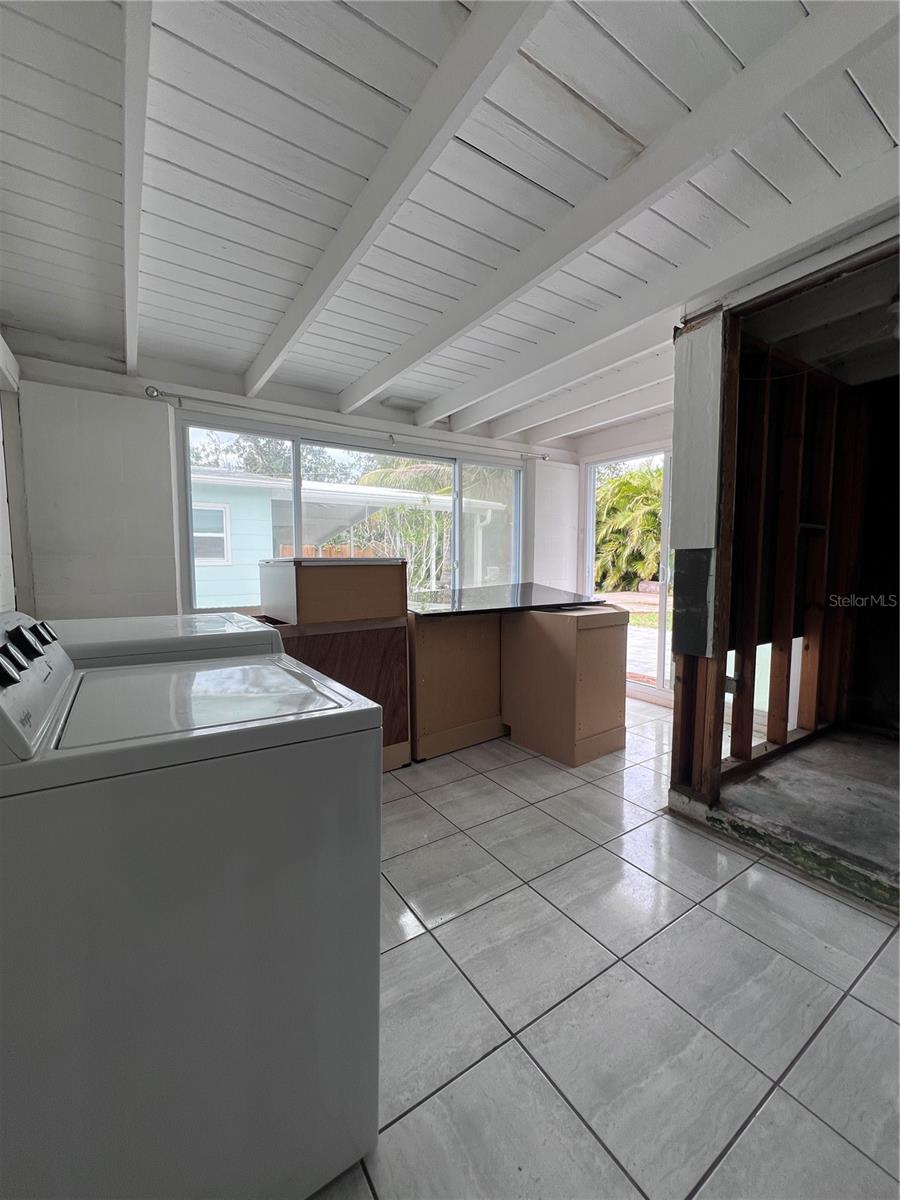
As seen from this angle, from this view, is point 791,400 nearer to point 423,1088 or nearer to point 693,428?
point 693,428

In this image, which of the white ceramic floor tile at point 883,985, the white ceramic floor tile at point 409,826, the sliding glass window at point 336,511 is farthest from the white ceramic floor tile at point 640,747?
the sliding glass window at point 336,511

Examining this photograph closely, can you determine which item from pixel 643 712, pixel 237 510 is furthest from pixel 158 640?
pixel 643 712

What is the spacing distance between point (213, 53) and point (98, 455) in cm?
224

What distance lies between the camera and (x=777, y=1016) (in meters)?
1.29

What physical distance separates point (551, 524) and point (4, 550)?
430 cm

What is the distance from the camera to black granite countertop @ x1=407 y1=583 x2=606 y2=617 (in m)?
2.76

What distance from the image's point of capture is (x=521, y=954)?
149cm

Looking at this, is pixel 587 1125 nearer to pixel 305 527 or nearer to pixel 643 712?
pixel 643 712

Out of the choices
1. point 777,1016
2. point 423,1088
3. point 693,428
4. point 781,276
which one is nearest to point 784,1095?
point 777,1016

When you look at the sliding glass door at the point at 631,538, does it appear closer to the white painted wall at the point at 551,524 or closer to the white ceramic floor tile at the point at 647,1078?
the white painted wall at the point at 551,524

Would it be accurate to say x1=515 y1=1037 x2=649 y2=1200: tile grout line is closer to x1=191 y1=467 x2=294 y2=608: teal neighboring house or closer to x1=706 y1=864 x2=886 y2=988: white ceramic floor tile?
x1=706 y1=864 x2=886 y2=988: white ceramic floor tile

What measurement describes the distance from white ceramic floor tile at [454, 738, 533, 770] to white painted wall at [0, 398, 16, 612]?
2618 mm

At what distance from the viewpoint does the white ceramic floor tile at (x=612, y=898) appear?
62.2 inches

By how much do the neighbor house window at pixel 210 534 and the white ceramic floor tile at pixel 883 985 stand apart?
382 centimetres
